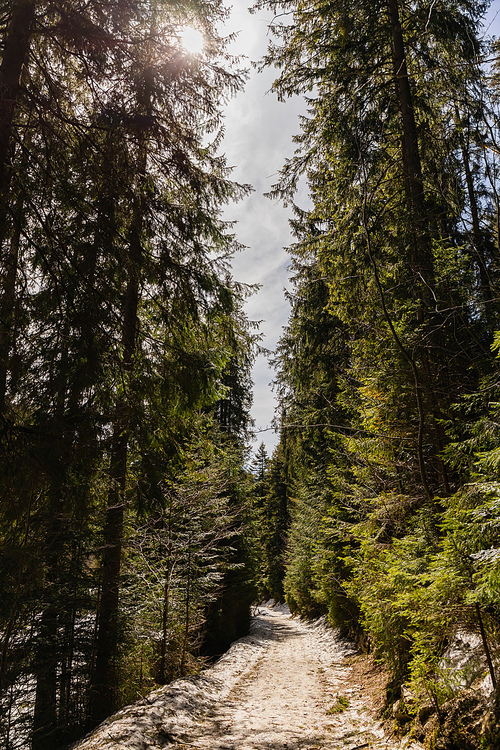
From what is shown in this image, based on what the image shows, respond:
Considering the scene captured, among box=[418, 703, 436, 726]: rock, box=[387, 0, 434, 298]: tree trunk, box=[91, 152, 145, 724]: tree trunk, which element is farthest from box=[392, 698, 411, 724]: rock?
box=[387, 0, 434, 298]: tree trunk

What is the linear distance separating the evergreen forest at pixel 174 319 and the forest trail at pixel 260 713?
2.92 ft

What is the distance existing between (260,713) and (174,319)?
578 centimetres

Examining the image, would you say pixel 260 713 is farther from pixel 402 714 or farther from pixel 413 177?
pixel 413 177

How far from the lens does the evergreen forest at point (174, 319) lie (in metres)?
3.65

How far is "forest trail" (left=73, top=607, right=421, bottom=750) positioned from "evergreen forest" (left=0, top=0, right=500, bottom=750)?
2.92 feet

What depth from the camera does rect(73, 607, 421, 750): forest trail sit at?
434 centimetres

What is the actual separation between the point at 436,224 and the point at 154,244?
394 centimetres

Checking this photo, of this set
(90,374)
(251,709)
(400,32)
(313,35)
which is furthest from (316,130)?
(251,709)

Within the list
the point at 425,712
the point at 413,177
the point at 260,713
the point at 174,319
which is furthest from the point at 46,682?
the point at 413,177

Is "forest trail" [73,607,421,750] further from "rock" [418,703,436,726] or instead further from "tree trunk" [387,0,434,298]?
"tree trunk" [387,0,434,298]

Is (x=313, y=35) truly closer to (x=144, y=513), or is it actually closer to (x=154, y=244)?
(x=154, y=244)

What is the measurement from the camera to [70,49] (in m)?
4.43

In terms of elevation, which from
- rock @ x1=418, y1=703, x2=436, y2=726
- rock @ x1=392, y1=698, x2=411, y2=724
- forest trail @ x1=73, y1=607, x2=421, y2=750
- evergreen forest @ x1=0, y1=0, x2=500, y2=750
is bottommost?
forest trail @ x1=73, y1=607, x2=421, y2=750

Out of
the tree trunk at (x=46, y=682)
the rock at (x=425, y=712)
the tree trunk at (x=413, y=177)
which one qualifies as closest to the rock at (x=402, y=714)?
the rock at (x=425, y=712)
